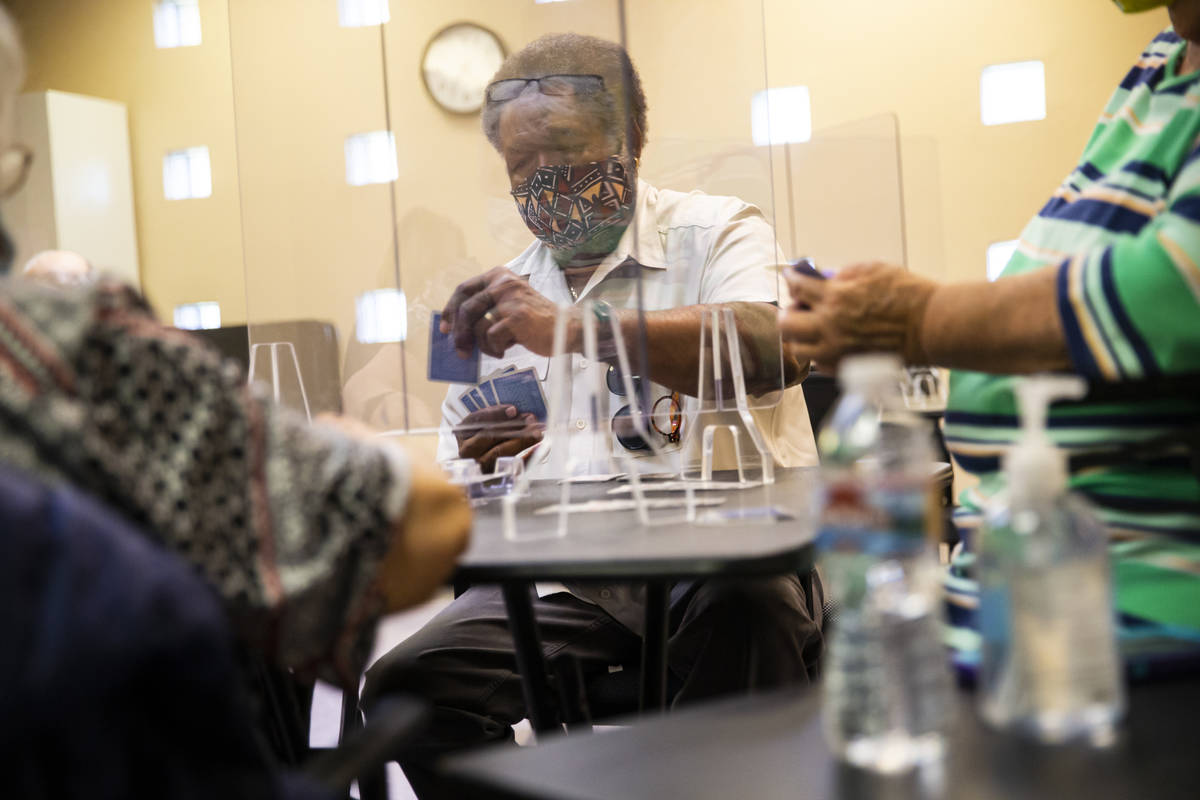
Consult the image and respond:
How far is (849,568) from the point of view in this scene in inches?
25.5

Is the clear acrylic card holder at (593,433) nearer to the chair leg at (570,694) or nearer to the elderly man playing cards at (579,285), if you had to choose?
the elderly man playing cards at (579,285)

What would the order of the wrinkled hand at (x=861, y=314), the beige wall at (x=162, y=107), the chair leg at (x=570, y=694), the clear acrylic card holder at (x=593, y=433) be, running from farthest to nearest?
the beige wall at (x=162, y=107) → the chair leg at (x=570, y=694) → the clear acrylic card holder at (x=593, y=433) → the wrinkled hand at (x=861, y=314)

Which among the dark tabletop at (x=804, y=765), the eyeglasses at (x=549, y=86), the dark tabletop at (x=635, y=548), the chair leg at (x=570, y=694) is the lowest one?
the chair leg at (x=570, y=694)

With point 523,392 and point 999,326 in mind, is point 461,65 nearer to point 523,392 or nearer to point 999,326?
point 523,392

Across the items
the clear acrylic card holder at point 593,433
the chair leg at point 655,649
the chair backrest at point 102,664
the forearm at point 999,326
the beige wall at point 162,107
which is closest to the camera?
the chair backrest at point 102,664

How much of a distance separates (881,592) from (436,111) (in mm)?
1277

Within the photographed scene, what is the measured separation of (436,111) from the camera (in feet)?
5.57

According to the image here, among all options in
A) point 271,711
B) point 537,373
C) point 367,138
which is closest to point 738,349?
point 537,373

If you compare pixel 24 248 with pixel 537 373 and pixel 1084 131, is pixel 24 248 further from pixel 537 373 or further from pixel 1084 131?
pixel 1084 131

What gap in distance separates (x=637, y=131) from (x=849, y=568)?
1179mm

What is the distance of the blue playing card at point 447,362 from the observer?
163 cm

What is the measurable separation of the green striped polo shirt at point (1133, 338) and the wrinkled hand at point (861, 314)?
8cm

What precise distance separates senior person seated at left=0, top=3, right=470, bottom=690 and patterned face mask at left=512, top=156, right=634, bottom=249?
860 mm

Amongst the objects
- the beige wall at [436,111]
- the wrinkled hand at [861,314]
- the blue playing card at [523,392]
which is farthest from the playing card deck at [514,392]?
the wrinkled hand at [861,314]
